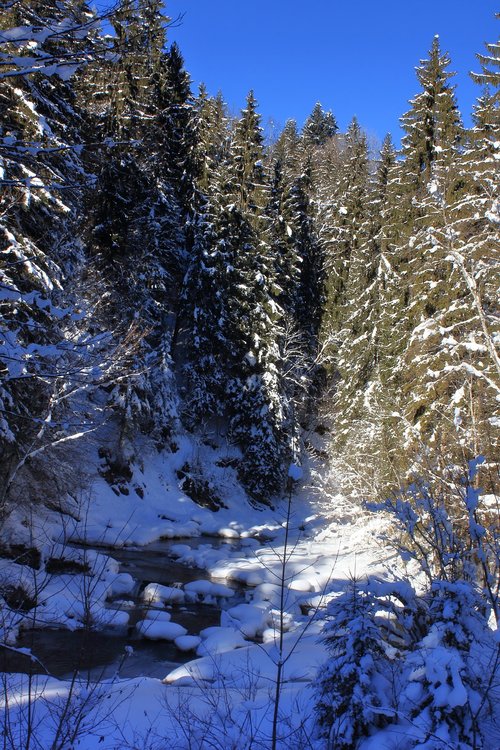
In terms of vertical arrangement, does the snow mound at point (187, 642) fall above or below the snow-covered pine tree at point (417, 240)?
below

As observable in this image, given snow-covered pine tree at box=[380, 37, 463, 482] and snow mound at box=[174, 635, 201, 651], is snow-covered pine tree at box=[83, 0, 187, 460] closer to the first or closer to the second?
snow-covered pine tree at box=[380, 37, 463, 482]

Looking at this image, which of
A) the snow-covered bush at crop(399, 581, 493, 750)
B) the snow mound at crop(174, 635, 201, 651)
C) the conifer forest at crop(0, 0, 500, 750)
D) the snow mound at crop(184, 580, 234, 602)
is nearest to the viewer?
the snow-covered bush at crop(399, 581, 493, 750)

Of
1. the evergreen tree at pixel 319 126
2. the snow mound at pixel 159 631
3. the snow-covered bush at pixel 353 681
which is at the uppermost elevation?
the evergreen tree at pixel 319 126

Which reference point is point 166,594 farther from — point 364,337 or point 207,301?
point 364,337

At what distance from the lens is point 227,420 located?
25.6 metres

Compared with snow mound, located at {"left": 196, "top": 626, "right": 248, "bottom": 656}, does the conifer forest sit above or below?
above

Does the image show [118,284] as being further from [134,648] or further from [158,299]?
[134,648]

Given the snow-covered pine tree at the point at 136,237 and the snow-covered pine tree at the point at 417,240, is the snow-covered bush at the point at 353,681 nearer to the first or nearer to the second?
the snow-covered pine tree at the point at 417,240

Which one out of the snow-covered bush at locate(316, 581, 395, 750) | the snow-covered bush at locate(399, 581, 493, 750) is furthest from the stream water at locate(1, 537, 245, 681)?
the snow-covered bush at locate(399, 581, 493, 750)

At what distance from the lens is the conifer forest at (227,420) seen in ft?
12.4

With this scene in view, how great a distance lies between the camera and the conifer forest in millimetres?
3779

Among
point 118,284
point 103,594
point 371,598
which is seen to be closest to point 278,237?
point 118,284

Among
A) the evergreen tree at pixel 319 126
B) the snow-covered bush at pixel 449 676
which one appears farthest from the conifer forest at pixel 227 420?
the evergreen tree at pixel 319 126

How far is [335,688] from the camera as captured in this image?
4.19 meters
